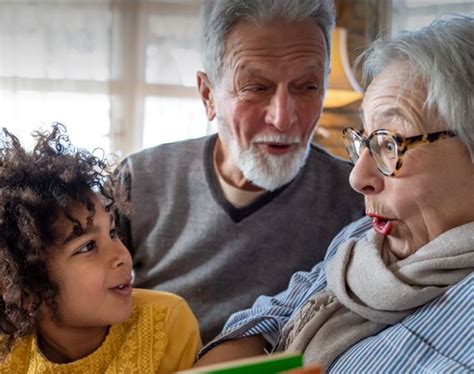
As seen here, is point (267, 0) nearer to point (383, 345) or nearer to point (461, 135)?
point (461, 135)

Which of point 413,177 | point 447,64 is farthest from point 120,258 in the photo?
point 447,64

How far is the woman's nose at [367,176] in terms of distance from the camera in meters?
1.33

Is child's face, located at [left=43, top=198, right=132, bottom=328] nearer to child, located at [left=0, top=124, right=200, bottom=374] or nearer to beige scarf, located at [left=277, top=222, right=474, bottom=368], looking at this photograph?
child, located at [left=0, top=124, right=200, bottom=374]

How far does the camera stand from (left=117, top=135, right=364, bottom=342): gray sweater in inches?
74.0

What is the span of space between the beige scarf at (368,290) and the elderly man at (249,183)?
0.41 m

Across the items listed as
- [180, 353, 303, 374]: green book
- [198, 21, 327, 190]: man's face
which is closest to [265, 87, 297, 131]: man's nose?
[198, 21, 327, 190]: man's face

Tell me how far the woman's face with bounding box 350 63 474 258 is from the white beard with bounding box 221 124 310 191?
1.59 ft

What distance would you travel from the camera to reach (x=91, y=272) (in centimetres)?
141

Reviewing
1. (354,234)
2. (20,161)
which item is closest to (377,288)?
(354,234)

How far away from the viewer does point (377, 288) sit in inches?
50.7

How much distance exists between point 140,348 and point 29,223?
34 centimetres

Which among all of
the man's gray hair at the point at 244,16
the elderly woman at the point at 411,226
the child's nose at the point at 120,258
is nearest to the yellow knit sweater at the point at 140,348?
the child's nose at the point at 120,258

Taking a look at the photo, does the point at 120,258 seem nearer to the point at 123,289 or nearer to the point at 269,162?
the point at 123,289

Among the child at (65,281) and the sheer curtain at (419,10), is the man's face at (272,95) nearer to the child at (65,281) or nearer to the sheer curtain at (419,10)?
the child at (65,281)
